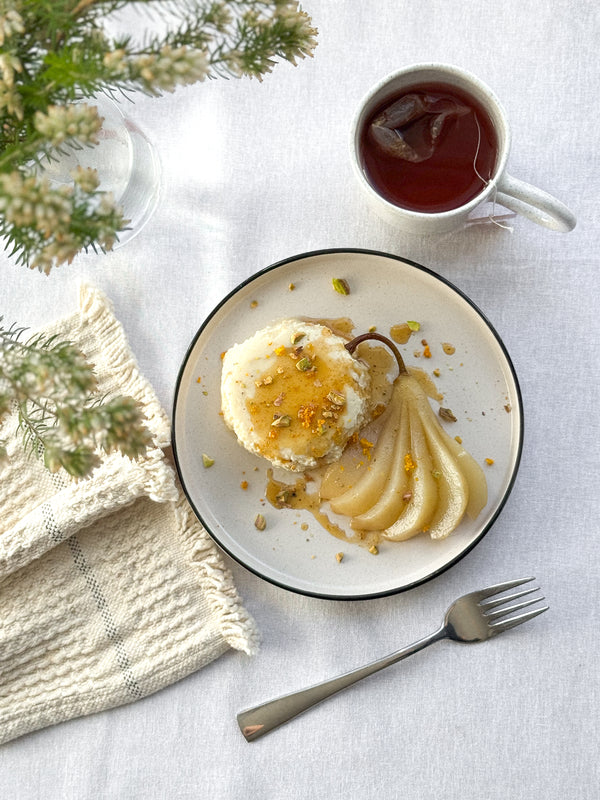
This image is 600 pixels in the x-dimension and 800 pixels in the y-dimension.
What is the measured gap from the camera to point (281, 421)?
70.7 inches

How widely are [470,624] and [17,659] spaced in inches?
46.9

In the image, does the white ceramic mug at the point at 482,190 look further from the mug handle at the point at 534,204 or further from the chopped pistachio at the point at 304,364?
the chopped pistachio at the point at 304,364

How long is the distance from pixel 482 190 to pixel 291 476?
33.2 inches

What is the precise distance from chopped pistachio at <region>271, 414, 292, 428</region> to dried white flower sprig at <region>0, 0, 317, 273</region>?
77cm

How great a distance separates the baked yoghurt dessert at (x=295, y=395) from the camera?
1.80m

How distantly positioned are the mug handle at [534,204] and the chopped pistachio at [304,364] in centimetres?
59

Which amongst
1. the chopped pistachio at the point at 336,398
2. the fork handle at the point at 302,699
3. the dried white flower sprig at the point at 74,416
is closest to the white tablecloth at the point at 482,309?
the fork handle at the point at 302,699

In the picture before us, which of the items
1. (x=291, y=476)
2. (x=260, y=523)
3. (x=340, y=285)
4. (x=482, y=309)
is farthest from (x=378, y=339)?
(x=260, y=523)

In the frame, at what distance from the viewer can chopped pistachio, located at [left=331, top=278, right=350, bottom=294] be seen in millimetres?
1895

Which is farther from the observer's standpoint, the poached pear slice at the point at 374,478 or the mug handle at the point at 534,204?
the poached pear slice at the point at 374,478

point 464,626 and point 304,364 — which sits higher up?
point 304,364

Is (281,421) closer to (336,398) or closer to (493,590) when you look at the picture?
(336,398)

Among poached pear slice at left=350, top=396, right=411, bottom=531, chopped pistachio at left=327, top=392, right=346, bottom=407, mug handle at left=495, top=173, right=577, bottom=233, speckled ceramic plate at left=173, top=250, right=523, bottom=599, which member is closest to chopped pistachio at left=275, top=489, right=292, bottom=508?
speckled ceramic plate at left=173, top=250, right=523, bottom=599

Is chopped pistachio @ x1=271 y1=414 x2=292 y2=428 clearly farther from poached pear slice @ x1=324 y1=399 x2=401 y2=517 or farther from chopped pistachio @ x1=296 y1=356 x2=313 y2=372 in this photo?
poached pear slice @ x1=324 y1=399 x2=401 y2=517
